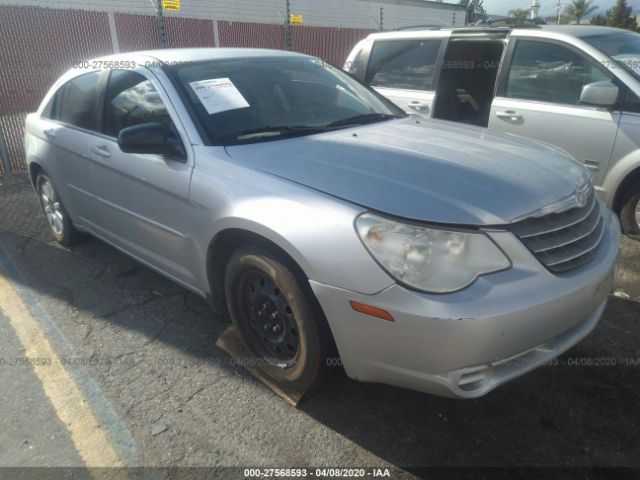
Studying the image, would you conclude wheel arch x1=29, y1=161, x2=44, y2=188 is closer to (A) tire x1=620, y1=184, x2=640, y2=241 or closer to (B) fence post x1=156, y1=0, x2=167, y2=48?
(A) tire x1=620, y1=184, x2=640, y2=241

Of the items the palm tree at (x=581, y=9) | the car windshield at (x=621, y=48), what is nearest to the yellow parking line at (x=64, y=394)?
the car windshield at (x=621, y=48)

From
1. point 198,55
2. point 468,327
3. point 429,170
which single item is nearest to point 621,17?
point 198,55

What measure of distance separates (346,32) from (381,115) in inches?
572

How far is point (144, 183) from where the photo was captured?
3.04 m

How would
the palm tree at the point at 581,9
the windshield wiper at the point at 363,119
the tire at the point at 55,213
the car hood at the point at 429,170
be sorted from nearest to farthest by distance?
the car hood at the point at 429,170 → the windshield wiper at the point at 363,119 → the tire at the point at 55,213 → the palm tree at the point at 581,9

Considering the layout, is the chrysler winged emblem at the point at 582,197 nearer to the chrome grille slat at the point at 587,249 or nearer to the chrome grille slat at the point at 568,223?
the chrome grille slat at the point at 568,223

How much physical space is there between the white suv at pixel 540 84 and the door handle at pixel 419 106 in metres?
0.01

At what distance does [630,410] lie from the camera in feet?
7.97

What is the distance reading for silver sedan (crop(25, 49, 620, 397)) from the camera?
1.96 m

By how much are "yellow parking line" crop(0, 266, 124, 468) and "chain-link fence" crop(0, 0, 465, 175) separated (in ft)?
16.3

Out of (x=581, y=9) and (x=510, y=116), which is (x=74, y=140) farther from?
(x=581, y=9)

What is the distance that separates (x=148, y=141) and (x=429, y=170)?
1471 mm

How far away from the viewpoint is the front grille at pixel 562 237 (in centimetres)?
210

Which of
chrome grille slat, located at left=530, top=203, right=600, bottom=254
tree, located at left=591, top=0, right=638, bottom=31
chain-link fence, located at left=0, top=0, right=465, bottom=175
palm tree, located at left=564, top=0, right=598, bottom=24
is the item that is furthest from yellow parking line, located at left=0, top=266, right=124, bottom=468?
palm tree, located at left=564, top=0, right=598, bottom=24
